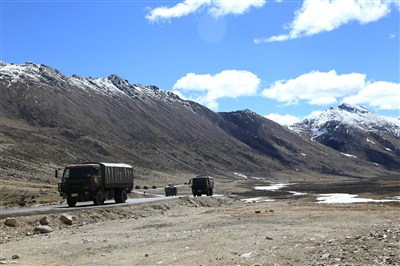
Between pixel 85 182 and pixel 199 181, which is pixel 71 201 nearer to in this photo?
pixel 85 182

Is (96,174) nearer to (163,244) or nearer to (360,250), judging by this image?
(163,244)

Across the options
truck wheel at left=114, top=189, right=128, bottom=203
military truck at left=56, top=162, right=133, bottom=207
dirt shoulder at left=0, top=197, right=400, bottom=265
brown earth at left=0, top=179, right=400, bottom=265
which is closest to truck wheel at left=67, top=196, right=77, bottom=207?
military truck at left=56, top=162, right=133, bottom=207

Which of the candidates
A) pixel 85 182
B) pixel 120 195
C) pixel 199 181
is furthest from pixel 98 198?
pixel 199 181

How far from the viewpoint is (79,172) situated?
37.3 meters

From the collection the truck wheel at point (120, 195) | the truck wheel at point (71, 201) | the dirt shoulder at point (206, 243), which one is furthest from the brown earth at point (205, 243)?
the truck wheel at point (120, 195)

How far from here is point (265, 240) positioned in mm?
19281

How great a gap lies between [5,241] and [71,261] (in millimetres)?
7464

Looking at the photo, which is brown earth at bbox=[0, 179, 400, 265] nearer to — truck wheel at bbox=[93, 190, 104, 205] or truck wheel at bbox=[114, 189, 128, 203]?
truck wheel at bbox=[93, 190, 104, 205]

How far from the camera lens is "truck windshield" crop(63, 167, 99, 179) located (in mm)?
37219

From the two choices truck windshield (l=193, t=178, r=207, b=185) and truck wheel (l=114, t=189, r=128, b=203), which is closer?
truck wheel (l=114, t=189, r=128, b=203)

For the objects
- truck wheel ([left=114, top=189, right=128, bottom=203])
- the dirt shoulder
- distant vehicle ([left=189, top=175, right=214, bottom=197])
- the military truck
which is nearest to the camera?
the dirt shoulder

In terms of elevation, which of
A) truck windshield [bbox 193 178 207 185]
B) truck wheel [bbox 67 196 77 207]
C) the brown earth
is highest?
truck windshield [bbox 193 178 207 185]

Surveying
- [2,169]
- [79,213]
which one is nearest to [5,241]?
[79,213]

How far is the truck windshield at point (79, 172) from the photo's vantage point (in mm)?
37219
